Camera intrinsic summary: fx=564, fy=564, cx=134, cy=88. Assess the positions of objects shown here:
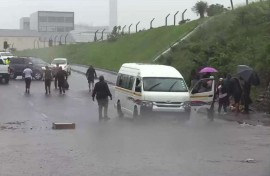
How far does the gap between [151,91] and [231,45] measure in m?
13.7

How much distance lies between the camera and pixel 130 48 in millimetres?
64312

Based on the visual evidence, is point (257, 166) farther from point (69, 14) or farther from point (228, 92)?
point (69, 14)

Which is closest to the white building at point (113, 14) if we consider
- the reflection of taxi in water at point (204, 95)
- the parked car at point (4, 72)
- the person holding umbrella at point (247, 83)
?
the parked car at point (4, 72)

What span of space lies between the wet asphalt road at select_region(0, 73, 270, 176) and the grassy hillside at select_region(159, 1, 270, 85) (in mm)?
6711

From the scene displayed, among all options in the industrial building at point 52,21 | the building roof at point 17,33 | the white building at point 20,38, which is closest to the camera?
the white building at point 20,38

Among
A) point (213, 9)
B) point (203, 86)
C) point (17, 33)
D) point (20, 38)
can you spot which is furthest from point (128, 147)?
point (17, 33)

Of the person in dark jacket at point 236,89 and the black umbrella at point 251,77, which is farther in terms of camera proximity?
the black umbrella at point 251,77

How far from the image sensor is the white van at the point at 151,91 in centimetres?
1895

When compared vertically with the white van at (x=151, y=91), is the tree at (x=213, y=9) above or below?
Answer: above

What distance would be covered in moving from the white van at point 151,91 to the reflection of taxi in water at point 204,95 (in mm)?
1057

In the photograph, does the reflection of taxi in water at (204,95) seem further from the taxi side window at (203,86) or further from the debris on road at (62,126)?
the debris on road at (62,126)

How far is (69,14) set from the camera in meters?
177

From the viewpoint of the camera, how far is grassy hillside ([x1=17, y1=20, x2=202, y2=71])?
53559 mm

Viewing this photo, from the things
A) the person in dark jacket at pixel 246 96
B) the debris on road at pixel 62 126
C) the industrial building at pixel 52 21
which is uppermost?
the industrial building at pixel 52 21
